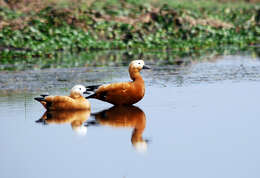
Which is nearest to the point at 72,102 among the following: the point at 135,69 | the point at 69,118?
the point at 69,118

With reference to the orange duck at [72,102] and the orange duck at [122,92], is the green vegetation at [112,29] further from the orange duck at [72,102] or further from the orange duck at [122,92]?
the orange duck at [72,102]

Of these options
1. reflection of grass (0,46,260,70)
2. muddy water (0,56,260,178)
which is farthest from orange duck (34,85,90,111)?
reflection of grass (0,46,260,70)

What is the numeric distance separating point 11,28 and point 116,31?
178 inches

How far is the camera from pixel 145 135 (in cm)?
893

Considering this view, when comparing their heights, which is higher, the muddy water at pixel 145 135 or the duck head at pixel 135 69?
the duck head at pixel 135 69

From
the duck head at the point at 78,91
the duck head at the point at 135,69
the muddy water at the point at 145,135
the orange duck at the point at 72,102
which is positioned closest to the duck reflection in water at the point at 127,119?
the muddy water at the point at 145,135

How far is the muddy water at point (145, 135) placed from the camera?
7.34 m

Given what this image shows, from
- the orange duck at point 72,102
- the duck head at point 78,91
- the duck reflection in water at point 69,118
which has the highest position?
the duck head at point 78,91

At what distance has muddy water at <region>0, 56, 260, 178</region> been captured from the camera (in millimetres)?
7344

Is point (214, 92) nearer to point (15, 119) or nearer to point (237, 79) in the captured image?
point (237, 79)

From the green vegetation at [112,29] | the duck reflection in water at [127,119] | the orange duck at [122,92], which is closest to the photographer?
the duck reflection in water at [127,119]

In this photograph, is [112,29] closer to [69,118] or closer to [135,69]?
[135,69]

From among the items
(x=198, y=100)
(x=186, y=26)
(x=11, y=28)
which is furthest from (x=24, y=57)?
(x=198, y=100)

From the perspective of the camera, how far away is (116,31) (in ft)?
89.2
